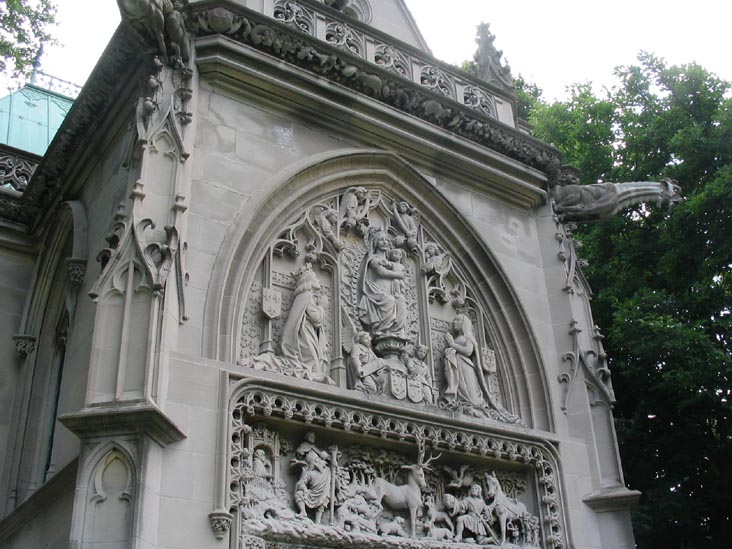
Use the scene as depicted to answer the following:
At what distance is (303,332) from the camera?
9.35 metres

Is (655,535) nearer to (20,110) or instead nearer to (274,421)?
(274,421)

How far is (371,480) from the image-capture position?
9188mm

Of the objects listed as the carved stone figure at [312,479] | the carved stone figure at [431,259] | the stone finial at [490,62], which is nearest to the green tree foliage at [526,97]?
the stone finial at [490,62]

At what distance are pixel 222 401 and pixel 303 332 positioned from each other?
1.44m

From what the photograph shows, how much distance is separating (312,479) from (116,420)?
2199 millimetres

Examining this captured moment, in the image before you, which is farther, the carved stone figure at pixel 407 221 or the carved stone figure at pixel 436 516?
the carved stone figure at pixel 407 221

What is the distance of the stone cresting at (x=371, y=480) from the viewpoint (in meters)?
8.29

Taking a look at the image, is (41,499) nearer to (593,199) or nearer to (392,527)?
(392,527)

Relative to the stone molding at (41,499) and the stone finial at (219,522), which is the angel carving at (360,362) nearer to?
the stone finial at (219,522)

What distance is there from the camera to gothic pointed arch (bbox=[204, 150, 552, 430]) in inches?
363

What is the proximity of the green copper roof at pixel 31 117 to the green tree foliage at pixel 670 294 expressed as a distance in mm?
10704

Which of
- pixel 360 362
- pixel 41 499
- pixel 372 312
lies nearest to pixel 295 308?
pixel 360 362

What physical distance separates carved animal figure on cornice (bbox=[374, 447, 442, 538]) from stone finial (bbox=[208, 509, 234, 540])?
1943 mm

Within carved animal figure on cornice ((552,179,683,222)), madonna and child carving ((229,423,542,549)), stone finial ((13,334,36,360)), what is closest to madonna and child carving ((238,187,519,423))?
madonna and child carving ((229,423,542,549))
